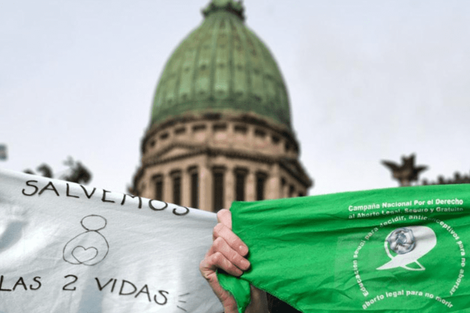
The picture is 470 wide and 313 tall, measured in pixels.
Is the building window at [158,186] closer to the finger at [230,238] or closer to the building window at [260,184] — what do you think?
the building window at [260,184]

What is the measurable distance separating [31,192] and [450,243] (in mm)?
2854

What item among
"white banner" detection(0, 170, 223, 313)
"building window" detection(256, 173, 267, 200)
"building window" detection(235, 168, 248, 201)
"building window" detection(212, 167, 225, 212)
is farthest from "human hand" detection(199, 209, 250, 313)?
"building window" detection(235, 168, 248, 201)

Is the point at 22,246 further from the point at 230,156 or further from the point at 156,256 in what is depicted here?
the point at 230,156

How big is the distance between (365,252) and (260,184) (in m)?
46.0

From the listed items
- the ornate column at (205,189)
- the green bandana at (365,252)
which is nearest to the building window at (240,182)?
the ornate column at (205,189)

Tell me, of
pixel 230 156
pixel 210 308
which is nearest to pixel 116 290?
pixel 210 308

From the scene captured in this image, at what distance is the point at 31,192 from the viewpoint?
16.9 ft

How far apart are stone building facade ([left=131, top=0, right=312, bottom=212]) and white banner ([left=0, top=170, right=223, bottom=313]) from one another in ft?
141

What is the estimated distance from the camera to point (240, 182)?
1994 inches

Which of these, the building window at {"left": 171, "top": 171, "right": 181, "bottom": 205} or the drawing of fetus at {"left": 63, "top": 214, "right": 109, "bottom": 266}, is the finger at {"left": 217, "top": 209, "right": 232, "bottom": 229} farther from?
the building window at {"left": 171, "top": 171, "right": 181, "bottom": 205}

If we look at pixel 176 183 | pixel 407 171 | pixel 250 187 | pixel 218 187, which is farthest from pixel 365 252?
pixel 176 183

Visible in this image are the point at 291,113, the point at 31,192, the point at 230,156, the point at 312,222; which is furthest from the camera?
the point at 291,113

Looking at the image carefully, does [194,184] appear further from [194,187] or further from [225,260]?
[225,260]

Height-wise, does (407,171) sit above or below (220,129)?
below
